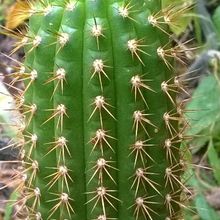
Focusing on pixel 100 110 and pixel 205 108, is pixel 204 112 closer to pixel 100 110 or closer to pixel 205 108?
pixel 205 108

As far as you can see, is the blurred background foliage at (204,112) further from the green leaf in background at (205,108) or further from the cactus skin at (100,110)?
the cactus skin at (100,110)

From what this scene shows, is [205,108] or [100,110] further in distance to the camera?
[205,108]

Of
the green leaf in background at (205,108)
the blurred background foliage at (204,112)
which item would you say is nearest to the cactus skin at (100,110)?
the blurred background foliage at (204,112)

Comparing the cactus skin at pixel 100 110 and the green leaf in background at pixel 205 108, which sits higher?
the green leaf in background at pixel 205 108

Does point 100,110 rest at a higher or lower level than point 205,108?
lower

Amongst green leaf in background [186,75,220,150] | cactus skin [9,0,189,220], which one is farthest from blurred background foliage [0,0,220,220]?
cactus skin [9,0,189,220]

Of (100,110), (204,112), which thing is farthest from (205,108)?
(100,110)
